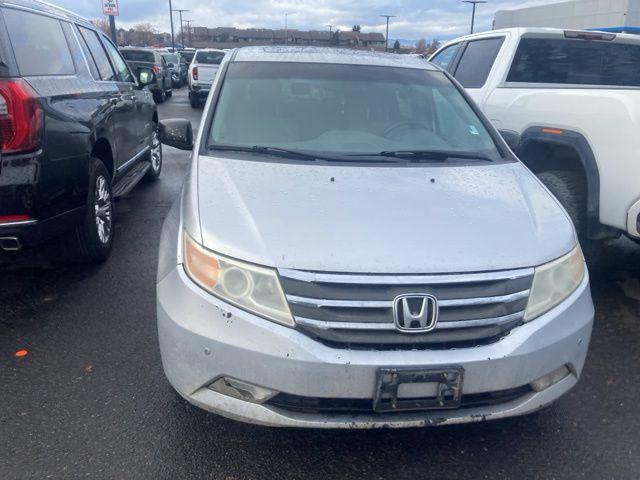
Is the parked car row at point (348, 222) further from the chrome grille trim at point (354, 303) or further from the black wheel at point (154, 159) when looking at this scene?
the black wheel at point (154, 159)

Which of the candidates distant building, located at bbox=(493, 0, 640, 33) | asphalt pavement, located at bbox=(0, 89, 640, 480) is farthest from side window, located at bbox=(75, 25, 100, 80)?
distant building, located at bbox=(493, 0, 640, 33)

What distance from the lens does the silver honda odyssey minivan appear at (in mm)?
2178

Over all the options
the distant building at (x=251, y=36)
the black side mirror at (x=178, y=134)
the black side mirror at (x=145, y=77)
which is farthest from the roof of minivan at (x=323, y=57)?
the distant building at (x=251, y=36)

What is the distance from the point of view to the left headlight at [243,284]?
7.24ft

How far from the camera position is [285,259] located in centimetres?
225

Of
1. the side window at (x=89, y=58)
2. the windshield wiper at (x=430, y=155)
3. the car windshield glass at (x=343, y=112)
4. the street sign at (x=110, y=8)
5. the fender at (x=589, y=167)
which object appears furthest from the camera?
the street sign at (x=110, y=8)

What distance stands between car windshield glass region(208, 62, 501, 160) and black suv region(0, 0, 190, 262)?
2.16 ft

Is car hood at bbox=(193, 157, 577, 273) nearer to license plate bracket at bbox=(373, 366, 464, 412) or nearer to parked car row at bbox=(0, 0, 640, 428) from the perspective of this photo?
parked car row at bbox=(0, 0, 640, 428)

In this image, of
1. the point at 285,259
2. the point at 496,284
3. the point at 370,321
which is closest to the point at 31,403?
the point at 285,259

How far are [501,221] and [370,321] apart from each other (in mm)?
827

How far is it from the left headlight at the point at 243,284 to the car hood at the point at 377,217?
43 mm

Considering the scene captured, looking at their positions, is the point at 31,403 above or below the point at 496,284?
below

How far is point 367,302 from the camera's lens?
2.19m

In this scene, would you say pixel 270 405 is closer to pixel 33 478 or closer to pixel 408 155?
pixel 33 478
